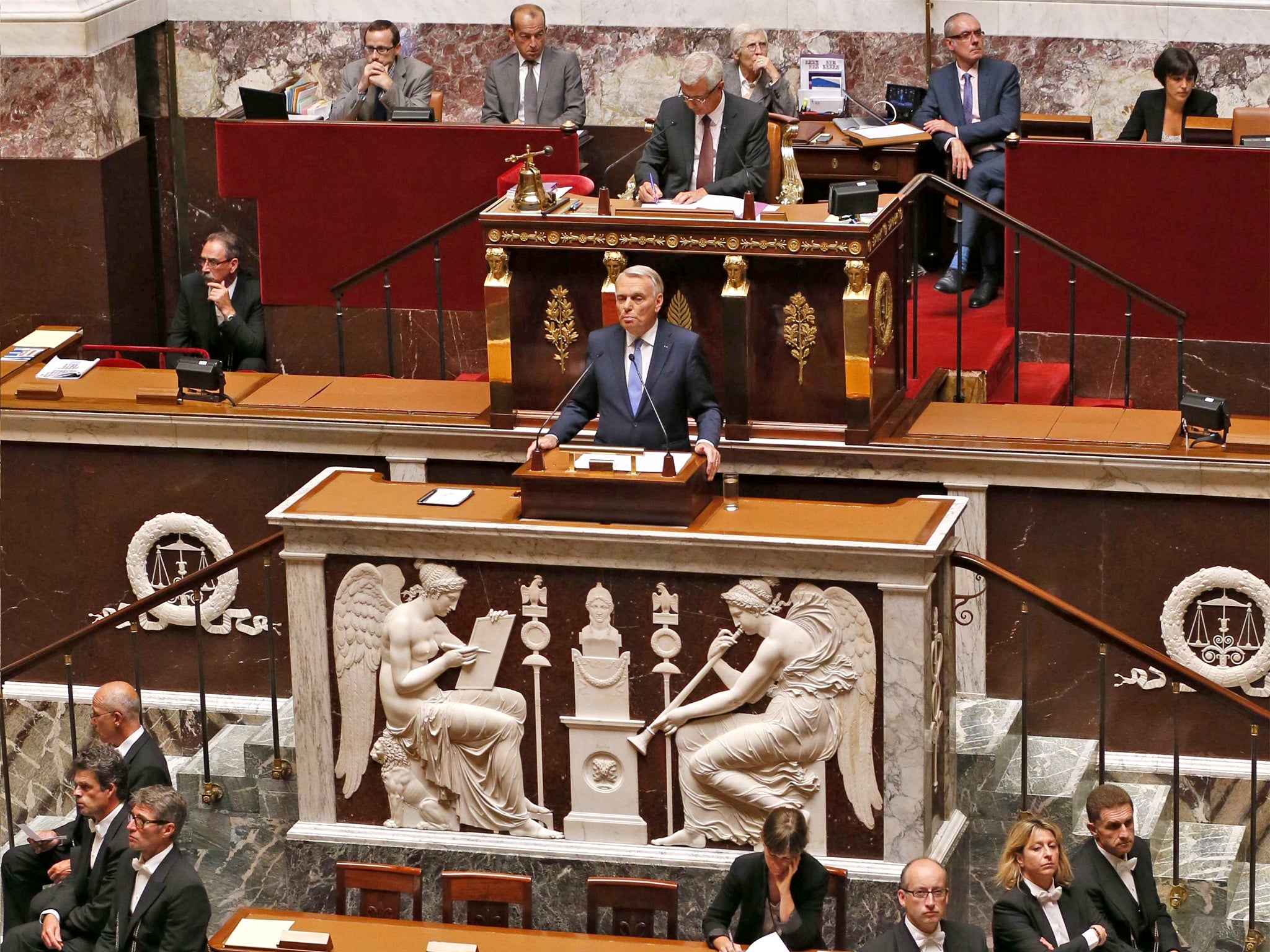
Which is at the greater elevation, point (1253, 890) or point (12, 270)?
point (12, 270)

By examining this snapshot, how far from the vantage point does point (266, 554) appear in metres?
8.75

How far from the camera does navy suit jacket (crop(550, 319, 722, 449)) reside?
8.16 metres

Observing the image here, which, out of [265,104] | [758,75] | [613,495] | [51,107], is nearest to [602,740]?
[613,495]

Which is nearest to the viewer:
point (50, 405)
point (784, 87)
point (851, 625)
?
point (851, 625)

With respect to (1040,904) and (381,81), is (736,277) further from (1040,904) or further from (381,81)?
(381,81)

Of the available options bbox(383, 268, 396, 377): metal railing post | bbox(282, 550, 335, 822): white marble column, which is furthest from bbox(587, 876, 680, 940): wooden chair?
bbox(383, 268, 396, 377): metal railing post

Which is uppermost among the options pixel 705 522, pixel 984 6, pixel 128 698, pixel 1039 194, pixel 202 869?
pixel 984 6

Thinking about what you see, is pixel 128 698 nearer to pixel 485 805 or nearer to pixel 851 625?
pixel 485 805

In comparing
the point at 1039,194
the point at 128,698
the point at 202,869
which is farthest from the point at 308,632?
the point at 1039,194

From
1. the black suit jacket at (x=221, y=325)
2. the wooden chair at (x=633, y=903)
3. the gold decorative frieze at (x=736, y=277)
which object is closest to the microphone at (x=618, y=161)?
the black suit jacket at (x=221, y=325)

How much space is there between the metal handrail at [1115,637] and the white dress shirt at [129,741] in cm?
274

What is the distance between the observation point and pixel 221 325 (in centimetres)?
1043

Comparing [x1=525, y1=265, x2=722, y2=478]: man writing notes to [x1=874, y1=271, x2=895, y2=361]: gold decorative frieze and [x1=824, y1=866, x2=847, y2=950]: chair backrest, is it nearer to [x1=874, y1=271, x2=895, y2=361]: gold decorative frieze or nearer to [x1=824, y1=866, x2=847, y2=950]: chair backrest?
[x1=874, y1=271, x2=895, y2=361]: gold decorative frieze

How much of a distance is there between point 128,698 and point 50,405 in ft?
7.37
